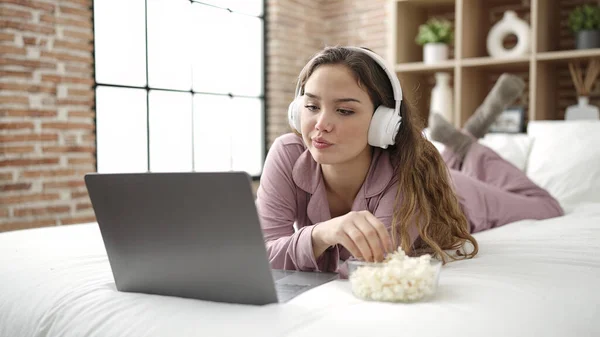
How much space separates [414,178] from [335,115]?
0.83 feet

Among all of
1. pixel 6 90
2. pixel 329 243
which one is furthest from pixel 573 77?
pixel 6 90

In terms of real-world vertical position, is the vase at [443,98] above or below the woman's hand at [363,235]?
above

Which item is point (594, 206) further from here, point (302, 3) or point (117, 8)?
point (302, 3)

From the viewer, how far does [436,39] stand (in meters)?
4.04

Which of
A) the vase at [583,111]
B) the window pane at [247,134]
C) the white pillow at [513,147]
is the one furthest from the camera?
the window pane at [247,134]

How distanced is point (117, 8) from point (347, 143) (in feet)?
8.77

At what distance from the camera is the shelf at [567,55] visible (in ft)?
11.2

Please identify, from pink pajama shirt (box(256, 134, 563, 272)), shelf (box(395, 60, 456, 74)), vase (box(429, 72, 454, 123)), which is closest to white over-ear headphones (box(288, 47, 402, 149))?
pink pajama shirt (box(256, 134, 563, 272))

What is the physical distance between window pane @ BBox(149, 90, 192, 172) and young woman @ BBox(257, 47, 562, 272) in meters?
2.37

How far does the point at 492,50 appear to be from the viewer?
12.7 feet

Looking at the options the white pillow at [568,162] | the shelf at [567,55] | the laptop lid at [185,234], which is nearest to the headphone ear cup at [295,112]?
the laptop lid at [185,234]

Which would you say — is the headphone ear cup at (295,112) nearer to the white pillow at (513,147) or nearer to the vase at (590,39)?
the white pillow at (513,147)

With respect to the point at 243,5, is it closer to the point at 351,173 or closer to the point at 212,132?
the point at 212,132

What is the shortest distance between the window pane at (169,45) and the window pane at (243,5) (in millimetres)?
308
